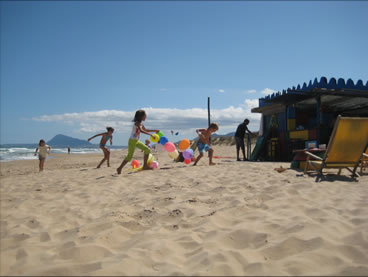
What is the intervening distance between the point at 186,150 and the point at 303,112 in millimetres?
6001

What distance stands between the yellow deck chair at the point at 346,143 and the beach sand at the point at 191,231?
95 cm

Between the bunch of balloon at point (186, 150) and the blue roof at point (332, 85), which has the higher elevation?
the blue roof at point (332, 85)

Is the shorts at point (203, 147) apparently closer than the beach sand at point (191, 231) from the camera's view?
No

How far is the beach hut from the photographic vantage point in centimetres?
854

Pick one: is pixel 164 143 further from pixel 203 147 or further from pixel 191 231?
pixel 191 231

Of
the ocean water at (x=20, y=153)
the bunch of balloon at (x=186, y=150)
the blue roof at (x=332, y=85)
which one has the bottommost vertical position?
the ocean water at (x=20, y=153)

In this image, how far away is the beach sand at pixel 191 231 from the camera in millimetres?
1726

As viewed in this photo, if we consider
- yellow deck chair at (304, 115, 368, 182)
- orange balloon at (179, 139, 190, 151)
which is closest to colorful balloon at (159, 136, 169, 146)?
orange balloon at (179, 139, 190, 151)

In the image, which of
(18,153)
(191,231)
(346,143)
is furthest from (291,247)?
(18,153)

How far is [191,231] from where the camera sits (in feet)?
7.66

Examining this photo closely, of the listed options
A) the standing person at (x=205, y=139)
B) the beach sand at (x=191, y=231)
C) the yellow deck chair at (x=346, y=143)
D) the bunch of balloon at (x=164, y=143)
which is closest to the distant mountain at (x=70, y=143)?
the bunch of balloon at (x=164, y=143)

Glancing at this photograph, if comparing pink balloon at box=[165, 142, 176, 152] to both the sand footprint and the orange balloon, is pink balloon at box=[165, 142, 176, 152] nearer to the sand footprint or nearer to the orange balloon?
the orange balloon

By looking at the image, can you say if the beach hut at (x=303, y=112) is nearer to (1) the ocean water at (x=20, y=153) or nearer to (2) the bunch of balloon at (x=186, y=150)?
(2) the bunch of balloon at (x=186, y=150)

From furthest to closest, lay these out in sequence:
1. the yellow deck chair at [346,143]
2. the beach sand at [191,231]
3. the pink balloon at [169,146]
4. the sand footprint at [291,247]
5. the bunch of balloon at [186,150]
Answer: the pink balloon at [169,146]
the bunch of balloon at [186,150]
the yellow deck chair at [346,143]
the sand footprint at [291,247]
the beach sand at [191,231]
